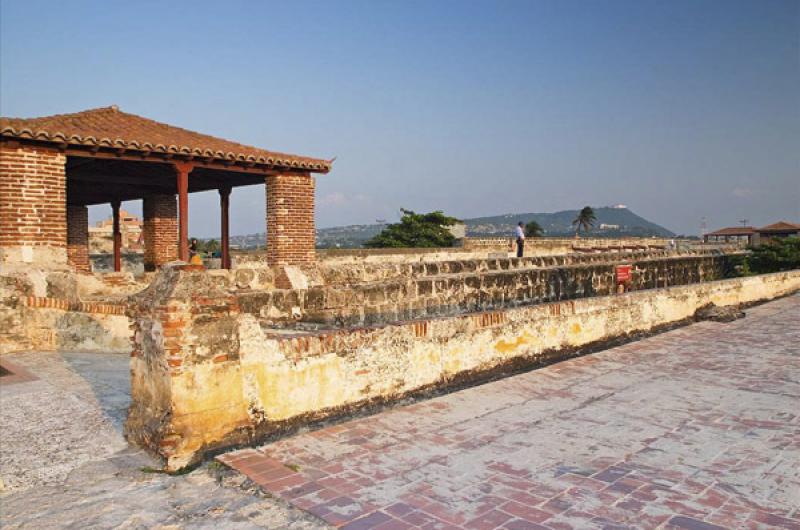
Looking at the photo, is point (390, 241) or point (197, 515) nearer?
point (197, 515)

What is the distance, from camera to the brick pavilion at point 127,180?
349 inches

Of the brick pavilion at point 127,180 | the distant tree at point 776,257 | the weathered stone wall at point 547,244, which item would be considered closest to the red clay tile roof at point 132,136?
the brick pavilion at point 127,180

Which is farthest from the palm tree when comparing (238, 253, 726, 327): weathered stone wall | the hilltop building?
(238, 253, 726, 327): weathered stone wall

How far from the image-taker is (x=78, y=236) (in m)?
18.3

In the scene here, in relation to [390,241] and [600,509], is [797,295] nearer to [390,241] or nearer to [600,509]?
[600,509]

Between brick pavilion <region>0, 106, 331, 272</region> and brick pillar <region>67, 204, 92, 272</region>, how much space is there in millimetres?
34

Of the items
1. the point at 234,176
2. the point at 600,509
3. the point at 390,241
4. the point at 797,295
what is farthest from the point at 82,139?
the point at 390,241

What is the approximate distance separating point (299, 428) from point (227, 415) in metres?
0.63

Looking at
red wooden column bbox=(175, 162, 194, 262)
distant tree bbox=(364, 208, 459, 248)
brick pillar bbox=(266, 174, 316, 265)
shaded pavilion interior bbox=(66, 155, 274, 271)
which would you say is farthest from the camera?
distant tree bbox=(364, 208, 459, 248)

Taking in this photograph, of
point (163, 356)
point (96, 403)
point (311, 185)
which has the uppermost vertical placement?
point (311, 185)

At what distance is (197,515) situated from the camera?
3162 millimetres

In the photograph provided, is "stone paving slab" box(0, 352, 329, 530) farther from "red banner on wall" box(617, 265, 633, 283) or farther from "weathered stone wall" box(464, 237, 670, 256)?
"weathered stone wall" box(464, 237, 670, 256)

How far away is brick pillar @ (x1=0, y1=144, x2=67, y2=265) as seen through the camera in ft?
28.7

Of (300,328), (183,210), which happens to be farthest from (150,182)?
(300,328)
